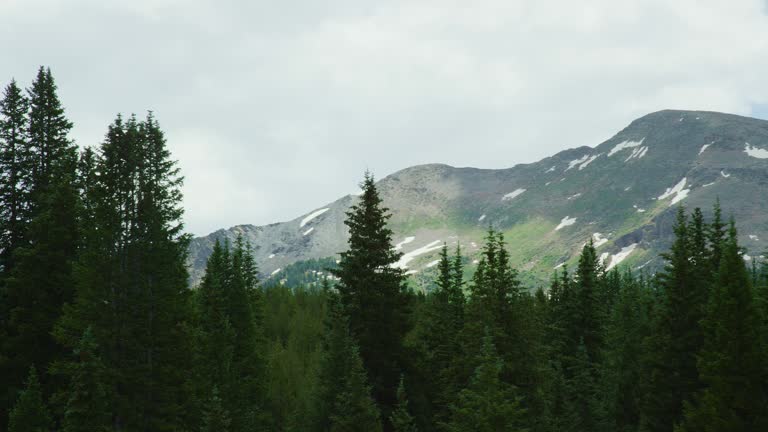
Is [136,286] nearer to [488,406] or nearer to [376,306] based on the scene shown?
[376,306]

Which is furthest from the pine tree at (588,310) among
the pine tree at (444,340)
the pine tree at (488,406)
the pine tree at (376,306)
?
the pine tree at (488,406)

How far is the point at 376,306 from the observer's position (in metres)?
28.8

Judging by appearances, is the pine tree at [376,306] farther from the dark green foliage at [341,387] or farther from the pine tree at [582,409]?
the pine tree at [582,409]

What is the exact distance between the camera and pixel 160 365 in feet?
94.9

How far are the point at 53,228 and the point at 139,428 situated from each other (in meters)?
10.6

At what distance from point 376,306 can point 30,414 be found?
1418cm

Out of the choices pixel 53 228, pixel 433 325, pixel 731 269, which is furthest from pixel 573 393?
pixel 53 228

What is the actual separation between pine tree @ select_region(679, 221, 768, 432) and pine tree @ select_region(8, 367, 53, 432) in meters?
25.5

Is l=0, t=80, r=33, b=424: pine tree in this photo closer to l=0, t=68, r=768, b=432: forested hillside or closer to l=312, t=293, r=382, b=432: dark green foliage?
l=0, t=68, r=768, b=432: forested hillside

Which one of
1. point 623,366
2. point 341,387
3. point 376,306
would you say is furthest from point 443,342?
point 623,366

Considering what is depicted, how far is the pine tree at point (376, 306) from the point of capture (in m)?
28.6

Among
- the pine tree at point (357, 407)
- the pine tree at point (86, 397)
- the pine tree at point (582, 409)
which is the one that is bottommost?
the pine tree at point (582, 409)

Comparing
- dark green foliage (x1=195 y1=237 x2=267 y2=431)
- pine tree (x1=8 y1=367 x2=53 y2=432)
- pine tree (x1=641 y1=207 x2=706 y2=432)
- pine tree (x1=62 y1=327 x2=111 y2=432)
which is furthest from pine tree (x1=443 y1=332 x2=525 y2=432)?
pine tree (x1=8 y1=367 x2=53 y2=432)

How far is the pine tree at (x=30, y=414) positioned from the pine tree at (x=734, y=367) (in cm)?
2547
